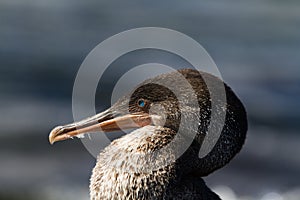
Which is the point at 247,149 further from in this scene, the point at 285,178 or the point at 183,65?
the point at 183,65

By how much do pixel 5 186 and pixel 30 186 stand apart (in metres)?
0.34

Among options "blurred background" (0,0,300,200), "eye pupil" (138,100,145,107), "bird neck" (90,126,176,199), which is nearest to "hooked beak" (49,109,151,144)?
"eye pupil" (138,100,145,107)

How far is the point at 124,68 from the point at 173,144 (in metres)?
8.52

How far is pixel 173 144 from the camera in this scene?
6.00 m

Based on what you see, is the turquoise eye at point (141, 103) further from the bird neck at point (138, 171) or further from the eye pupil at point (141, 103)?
the bird neck at point (138, 171)

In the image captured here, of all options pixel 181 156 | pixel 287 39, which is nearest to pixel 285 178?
pixel 287 39

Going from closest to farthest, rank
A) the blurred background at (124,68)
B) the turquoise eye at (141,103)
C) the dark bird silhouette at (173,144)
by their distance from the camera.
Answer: the dark bird silhouette at (173,144) < the turquoise eye at (141,103) < the blurred background at (124,68)

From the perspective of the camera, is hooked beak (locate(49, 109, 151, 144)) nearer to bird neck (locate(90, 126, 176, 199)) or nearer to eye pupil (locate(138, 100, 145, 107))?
eye pupil (locate(138, 100, 145, 107))

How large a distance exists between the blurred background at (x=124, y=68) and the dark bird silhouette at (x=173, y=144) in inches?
212

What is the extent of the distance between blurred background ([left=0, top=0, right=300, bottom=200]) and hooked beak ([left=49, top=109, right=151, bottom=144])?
520 centimetres

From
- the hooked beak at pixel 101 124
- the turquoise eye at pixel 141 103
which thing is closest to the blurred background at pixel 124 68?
the hooked beak at pixel 101 124

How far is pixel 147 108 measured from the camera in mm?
6105

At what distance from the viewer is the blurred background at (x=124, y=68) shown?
12.1m

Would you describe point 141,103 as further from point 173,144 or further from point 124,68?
point 124,68
